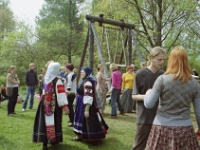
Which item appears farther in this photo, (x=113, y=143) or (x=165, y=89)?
(x=113, y=143)

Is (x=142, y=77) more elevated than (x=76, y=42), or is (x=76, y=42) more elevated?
(x=76, y=42)

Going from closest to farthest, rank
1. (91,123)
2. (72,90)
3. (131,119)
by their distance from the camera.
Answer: (91,123)
(72,90)
(131,119)

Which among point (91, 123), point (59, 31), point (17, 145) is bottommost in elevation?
point (17, 145)

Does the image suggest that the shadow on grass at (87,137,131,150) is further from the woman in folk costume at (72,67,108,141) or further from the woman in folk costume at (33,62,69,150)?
the woman in folk costume at (33,62,69,150)

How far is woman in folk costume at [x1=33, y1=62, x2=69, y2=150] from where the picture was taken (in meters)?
4.56

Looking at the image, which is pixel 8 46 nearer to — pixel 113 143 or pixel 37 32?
pixel 37 32

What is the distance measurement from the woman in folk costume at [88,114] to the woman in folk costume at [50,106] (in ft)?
1.46

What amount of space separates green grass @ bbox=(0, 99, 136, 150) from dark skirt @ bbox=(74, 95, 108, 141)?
205mm

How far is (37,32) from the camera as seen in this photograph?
26.2 meters

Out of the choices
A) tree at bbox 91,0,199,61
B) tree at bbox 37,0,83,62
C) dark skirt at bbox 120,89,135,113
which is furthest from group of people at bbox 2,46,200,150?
tree at bbox 37,0,83,62

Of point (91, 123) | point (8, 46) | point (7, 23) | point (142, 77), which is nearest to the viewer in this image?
point (142, 77)

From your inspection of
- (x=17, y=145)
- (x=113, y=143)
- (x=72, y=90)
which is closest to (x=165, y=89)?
(x=113, y=143)

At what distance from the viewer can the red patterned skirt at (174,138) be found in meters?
2.62

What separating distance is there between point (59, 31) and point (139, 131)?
2301 centimetres
